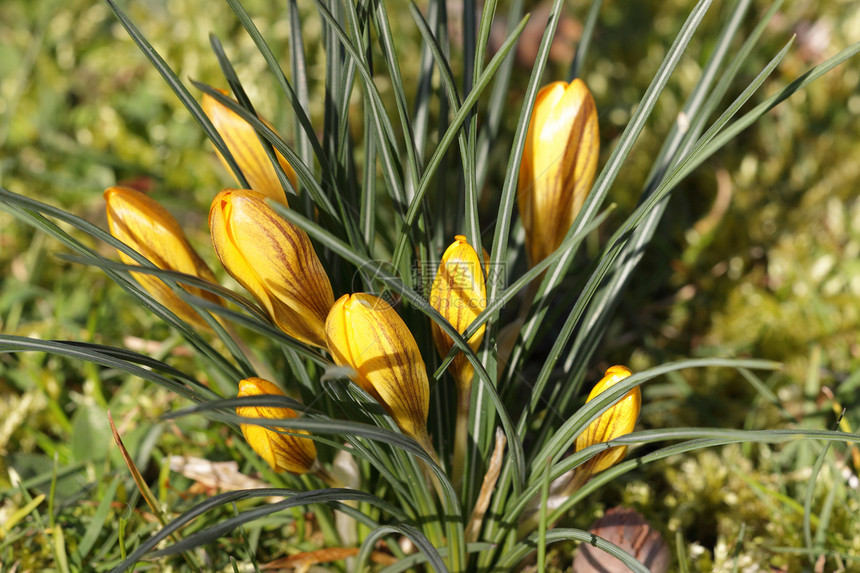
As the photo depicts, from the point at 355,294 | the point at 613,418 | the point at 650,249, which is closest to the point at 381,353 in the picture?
the point at 355,294

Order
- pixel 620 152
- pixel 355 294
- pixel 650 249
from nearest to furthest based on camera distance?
1. pixel 355 294
2. pixel 620 152
3. pixel 650 249

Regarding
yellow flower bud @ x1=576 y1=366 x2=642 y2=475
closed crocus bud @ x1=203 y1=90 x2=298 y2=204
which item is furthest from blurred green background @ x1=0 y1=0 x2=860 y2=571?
closed crocus bud @ x1=203 y1=90 x2=298 y2=204

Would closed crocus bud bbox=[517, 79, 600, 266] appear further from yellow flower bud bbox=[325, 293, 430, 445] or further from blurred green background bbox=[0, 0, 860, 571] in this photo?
blurred green background bbox=[0, 0, 860, 571]

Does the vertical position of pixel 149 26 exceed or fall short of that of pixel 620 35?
it falls short

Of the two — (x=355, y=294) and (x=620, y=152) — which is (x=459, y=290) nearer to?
(x=355, y=294)

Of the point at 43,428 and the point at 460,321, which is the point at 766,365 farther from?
the point at 43,428

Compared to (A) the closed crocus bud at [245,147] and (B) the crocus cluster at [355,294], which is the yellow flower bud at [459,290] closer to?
(B) the crocus cluster at [355,294]

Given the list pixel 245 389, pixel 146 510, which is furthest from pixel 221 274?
pixel 245 389
